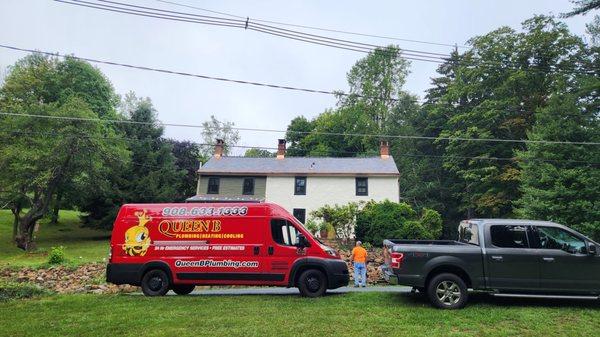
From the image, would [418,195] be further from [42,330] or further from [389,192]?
[42,330]

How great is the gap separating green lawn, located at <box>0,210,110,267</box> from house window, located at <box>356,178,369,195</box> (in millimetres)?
19091

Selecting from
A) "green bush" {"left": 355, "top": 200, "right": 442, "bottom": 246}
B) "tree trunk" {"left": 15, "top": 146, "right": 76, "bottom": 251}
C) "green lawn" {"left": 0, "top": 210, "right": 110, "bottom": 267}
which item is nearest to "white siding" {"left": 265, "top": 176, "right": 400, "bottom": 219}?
"green bush" {"left": 355, "top": 200, "right": 442, "bottom": 246}

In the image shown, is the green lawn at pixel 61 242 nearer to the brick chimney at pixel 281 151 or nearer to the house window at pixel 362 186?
the brick chimney at pixel 281 151

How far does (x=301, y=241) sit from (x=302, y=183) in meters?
21.3

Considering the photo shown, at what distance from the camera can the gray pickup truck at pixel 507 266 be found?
29.0ft

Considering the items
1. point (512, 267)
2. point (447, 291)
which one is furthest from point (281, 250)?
point (512, 267)

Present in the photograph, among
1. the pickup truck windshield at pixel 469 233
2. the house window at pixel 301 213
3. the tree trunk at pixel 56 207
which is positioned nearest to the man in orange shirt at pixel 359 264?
the pickup truck windshield at pixel 469 233

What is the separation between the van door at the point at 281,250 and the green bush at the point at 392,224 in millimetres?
11761

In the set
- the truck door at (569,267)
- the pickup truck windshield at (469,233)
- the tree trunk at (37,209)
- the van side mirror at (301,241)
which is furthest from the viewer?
the tree trunk at (37,209)

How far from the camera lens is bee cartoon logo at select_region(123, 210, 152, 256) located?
1177cm

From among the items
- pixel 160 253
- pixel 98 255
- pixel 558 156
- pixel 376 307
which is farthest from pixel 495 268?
pixel 98 255

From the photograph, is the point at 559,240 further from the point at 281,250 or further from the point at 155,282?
the point at 155,282

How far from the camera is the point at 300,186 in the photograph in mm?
32688

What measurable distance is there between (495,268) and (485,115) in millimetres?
29776
